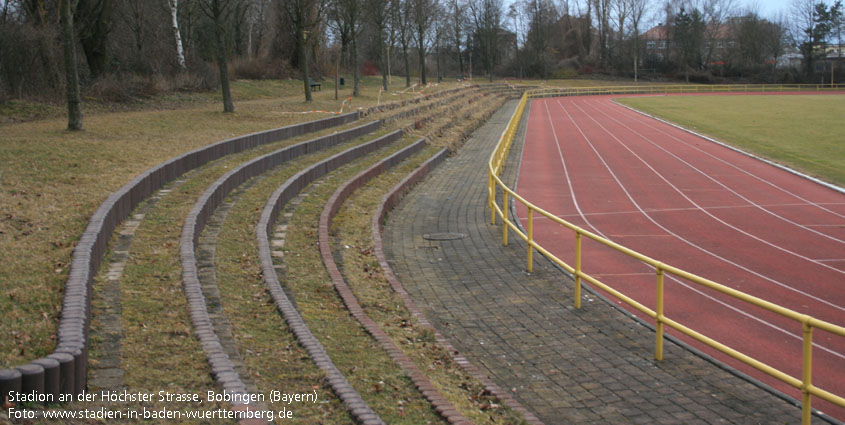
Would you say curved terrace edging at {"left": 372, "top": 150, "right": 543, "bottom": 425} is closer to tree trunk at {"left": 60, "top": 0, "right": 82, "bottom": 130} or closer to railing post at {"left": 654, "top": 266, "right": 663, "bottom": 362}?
railing post at {"left": 654, "top": 266, "right": 663, "bottom": 362}

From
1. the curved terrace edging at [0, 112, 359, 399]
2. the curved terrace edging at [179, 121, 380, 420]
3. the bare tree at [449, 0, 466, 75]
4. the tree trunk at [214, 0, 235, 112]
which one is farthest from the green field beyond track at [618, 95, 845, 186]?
the bare tree at [449, 0, 466, 75]

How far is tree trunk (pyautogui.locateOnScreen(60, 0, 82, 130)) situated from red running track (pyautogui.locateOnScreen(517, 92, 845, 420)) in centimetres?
1116

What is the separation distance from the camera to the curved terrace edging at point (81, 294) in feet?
15.9

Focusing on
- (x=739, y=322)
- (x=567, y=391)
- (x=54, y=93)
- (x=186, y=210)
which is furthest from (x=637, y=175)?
(x=54, y=93)

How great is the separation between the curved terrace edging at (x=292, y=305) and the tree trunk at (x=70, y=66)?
19.6 ft

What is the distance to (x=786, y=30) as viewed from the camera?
11712 centimetres

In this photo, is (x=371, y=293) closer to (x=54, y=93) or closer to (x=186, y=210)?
(x=186, y=210)

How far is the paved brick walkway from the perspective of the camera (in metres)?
6.68

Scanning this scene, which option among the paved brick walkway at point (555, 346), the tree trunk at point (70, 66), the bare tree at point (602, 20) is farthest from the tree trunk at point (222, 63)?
the bare tree at point (602, 20)

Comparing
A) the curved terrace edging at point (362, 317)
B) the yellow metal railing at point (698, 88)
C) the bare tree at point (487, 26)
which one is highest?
the bare tree at point (487, 26)

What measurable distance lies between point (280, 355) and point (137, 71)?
30694 mm

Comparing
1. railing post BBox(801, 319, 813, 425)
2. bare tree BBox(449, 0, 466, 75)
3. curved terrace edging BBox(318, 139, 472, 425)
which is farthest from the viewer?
bare tree BBox(449, 0, 466, 75)

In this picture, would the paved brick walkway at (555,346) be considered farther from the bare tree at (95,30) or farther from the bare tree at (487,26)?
the bare tree at (487,26)

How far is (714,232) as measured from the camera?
51.7ft
